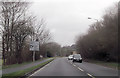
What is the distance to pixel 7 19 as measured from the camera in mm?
27266

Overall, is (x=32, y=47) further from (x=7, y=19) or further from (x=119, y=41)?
(x=119, y=41)

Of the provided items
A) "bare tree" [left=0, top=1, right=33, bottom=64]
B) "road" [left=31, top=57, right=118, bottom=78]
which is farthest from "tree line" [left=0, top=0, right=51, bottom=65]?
"road" [left=31, top=57, right=118, bottom=78]

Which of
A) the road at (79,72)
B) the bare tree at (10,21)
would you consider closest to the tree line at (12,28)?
the bare tree at (10,21)

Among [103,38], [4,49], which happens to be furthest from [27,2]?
[103,38]

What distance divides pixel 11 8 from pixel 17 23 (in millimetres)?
2750

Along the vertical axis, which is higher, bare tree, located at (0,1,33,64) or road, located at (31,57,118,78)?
bare tree, located at (0,1,33,64)

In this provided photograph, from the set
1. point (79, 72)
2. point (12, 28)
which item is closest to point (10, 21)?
point (12, 28)

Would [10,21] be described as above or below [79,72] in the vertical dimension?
above

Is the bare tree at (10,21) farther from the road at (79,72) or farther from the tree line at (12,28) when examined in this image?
the road at (79,72)

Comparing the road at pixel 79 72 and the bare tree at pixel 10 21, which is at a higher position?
the bare tree at pixel 10 21

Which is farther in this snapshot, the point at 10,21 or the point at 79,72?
the point at 10,21

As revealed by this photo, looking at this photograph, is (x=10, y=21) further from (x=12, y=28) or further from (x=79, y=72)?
(x=79, y=72)

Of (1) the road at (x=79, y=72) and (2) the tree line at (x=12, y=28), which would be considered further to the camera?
(2) the tree line at (x=12, y=28)

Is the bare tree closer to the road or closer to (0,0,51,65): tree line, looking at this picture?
(0,0,51,65): tree line
